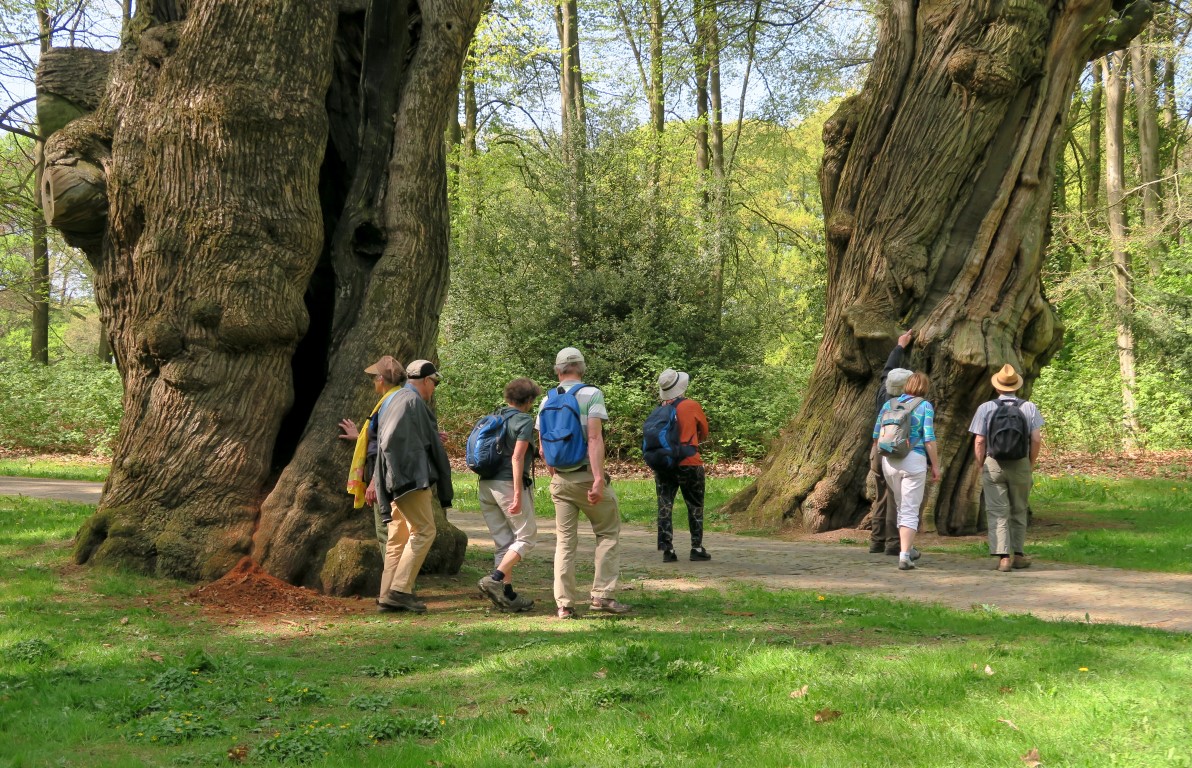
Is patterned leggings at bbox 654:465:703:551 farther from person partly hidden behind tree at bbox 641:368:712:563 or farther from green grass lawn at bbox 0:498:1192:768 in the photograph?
green grass lawn at bbox 0:498:1192:768

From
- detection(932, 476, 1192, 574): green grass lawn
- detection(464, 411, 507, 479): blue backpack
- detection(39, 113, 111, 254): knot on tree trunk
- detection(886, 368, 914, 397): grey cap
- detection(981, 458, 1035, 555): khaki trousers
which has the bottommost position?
detection(932, 476, 1192, 574): green grass lawn

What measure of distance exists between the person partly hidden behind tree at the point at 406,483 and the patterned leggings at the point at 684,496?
3.14 metres

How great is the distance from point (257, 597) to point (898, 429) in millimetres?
6247

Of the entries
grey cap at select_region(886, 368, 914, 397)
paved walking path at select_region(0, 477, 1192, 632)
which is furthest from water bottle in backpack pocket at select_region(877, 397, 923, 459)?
paved walking path at select_region(0, 477, 1192, 632)

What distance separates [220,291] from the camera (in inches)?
343

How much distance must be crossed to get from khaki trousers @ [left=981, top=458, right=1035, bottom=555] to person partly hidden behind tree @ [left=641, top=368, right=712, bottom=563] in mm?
2821

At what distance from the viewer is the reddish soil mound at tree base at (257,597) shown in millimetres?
7977

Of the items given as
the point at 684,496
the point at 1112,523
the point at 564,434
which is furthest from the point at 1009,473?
the point at 564,434

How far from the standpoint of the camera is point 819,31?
Result: 24500 millimetres

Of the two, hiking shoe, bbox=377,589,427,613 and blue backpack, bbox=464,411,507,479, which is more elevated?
blue backpack, bbox=464,411,507,479

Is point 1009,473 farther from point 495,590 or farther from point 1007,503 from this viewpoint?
point 495,590

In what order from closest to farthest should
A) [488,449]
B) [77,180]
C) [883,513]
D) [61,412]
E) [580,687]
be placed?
[580,687] → [488,449] → [77,180] → [883,513] → [61,412]

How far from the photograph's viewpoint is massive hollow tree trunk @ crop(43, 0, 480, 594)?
28.4 feet

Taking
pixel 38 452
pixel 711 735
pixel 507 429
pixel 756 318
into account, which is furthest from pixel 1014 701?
pixel 38 452
